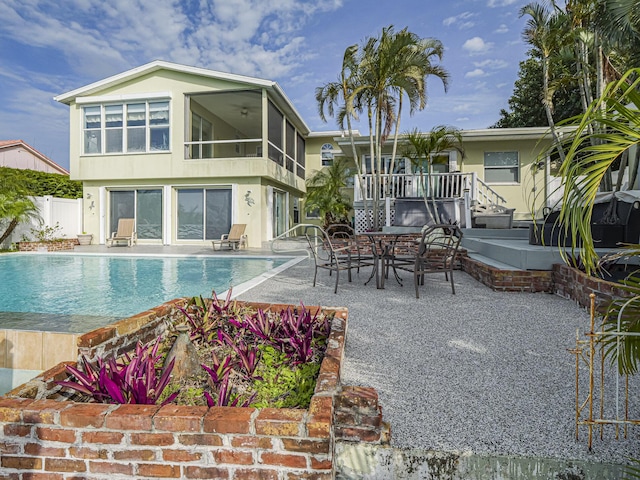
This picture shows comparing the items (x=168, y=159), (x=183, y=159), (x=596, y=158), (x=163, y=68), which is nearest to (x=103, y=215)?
(x=168, y=159)

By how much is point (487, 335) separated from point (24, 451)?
3.19 m

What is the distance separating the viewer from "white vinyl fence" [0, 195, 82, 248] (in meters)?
12.3

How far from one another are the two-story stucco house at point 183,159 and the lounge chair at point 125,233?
0.42 metres

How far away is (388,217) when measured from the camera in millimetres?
11555

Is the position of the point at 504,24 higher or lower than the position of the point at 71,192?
higher

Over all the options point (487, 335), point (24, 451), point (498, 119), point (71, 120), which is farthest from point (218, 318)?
point (498, 119)

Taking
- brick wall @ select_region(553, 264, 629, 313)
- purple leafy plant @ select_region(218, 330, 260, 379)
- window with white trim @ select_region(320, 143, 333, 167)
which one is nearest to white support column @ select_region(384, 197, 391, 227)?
brick wall @ select_region(553, 264, 629, 313)

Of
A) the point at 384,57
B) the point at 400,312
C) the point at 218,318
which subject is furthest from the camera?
the point at 384,57

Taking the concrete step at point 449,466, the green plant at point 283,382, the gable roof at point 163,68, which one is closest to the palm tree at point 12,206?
the gable roof at point 163,68

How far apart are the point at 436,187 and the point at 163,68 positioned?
409 inches

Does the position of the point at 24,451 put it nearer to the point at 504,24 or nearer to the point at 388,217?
the point at 388,217

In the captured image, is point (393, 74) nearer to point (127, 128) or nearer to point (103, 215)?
point (127, 128)

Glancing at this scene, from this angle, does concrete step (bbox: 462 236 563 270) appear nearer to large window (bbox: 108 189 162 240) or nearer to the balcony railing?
the balcony railing

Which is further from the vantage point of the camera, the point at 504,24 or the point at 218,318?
the point at 504,24
